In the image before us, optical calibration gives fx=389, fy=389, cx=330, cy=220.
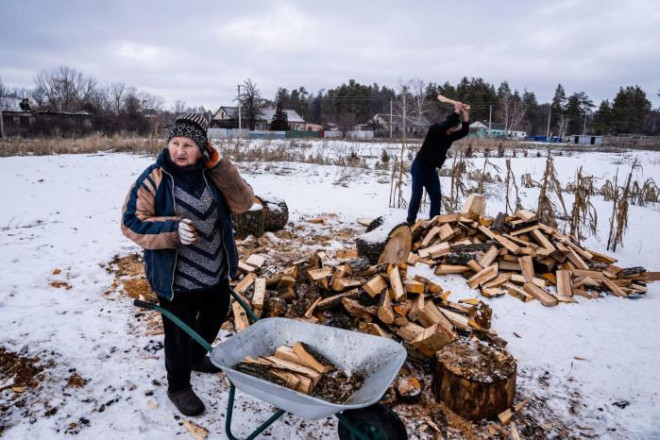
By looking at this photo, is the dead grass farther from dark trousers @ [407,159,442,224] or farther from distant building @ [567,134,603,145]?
distant building @ [567,134,603,145]

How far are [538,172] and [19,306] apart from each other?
1429cm

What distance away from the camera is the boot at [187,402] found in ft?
7.36

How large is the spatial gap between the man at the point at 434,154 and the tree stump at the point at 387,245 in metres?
1.43

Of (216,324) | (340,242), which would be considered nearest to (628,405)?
(216,324)

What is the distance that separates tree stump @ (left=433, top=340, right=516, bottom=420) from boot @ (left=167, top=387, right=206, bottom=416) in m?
1.45

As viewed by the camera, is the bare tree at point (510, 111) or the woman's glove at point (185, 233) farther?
the bare tree at point (510, 111)

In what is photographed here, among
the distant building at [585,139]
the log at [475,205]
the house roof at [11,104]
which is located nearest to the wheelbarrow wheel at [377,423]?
the log at [475,205]

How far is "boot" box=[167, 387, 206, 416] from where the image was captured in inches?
88.3

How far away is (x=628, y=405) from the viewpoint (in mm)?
2422

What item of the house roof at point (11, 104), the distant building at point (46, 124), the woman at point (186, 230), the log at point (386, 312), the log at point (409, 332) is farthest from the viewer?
the house roof at point (11, 104)

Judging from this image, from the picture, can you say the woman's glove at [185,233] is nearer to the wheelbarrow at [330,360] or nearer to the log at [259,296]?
the wheelbarrow at [330,360]

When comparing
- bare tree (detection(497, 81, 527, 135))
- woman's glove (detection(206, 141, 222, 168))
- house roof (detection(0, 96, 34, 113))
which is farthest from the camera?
house roof (detection(0, 96, 34, 113))

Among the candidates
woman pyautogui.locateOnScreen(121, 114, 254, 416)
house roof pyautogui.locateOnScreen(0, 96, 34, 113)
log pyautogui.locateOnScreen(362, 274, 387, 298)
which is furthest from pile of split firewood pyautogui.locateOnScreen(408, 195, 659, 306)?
house roof pyautogui.locateOnScreen(0, 96, 34, 113)

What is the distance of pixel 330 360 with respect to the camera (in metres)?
2.09
